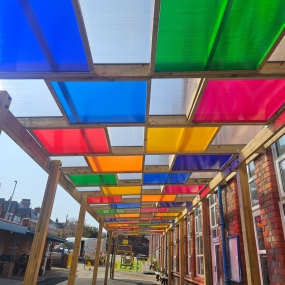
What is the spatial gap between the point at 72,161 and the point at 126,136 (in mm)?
1614

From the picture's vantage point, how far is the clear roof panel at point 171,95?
2848 mm

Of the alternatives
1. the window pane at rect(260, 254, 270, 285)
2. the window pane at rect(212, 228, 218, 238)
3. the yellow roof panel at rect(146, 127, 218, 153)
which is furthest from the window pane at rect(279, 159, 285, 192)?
the window pane at rect(212, 228, 218, 238)

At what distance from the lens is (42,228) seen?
3.83 meters

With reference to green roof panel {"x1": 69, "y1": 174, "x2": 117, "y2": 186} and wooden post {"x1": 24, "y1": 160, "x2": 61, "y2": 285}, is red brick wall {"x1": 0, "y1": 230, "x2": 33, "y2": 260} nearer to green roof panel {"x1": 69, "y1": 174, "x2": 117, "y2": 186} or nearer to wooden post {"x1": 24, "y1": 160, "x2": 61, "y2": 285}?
green roof panel {"x1": 69, "y1": 174, "x2": 117, "y2": 186}

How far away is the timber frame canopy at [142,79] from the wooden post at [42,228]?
0.26 m

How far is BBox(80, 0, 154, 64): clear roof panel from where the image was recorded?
1.91 meters

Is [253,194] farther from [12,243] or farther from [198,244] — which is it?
[12,243]

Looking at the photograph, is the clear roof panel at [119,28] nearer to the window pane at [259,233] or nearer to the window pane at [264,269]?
the window pane at [259,233]

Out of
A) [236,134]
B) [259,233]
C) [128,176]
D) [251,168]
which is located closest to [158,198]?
[128,176]

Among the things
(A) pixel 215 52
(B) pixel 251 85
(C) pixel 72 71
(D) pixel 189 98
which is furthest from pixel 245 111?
(C) pixel 72 71

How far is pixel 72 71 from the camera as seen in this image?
253 centimetres

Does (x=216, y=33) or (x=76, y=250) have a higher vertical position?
(x=216, y=33)

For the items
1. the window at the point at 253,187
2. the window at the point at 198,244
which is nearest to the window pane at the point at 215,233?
the window at the point at 198,244

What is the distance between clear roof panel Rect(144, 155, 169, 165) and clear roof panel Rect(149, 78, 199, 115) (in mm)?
1641
